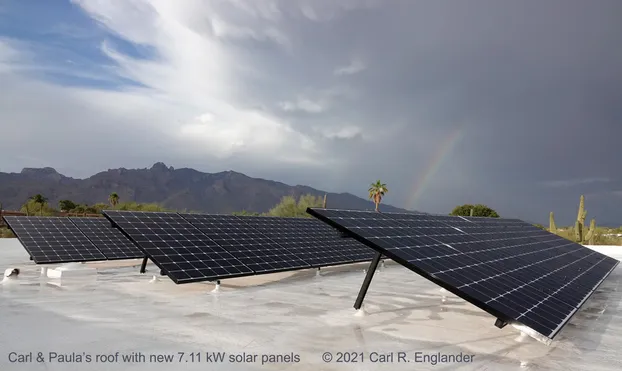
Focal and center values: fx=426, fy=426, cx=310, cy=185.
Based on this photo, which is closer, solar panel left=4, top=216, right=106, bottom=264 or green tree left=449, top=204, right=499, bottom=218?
solar panel left=4, top=216, right=106, bottom=264

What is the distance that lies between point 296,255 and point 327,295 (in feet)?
13.5

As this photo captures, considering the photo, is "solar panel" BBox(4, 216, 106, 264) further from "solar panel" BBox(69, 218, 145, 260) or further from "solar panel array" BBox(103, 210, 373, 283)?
"solar panel array" BBox(103, 210, 373, 283)

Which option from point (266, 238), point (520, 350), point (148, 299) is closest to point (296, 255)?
point (266, 238)

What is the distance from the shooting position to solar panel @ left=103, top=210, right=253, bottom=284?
13.0 meters

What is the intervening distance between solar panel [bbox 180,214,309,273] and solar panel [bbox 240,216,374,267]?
0.62 metres

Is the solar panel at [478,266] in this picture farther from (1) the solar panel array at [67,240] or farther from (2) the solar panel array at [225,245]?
(1) the solar panel array at [67,240]

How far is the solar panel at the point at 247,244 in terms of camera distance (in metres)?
15.6

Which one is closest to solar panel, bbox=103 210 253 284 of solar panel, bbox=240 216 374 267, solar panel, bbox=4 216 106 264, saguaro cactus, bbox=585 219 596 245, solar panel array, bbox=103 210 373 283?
solar panel array, bbox=103 210 373 283

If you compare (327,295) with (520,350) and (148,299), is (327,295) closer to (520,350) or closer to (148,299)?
(148,299)

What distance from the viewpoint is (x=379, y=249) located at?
29.0 ft

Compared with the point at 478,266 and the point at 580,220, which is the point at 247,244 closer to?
the point at 478,266

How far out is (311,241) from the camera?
20.5m

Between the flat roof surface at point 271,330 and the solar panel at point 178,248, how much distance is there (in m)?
0.71

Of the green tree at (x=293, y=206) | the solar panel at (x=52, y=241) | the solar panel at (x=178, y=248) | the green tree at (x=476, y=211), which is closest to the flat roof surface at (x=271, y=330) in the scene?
the solar panel at (x=178, y=248)
